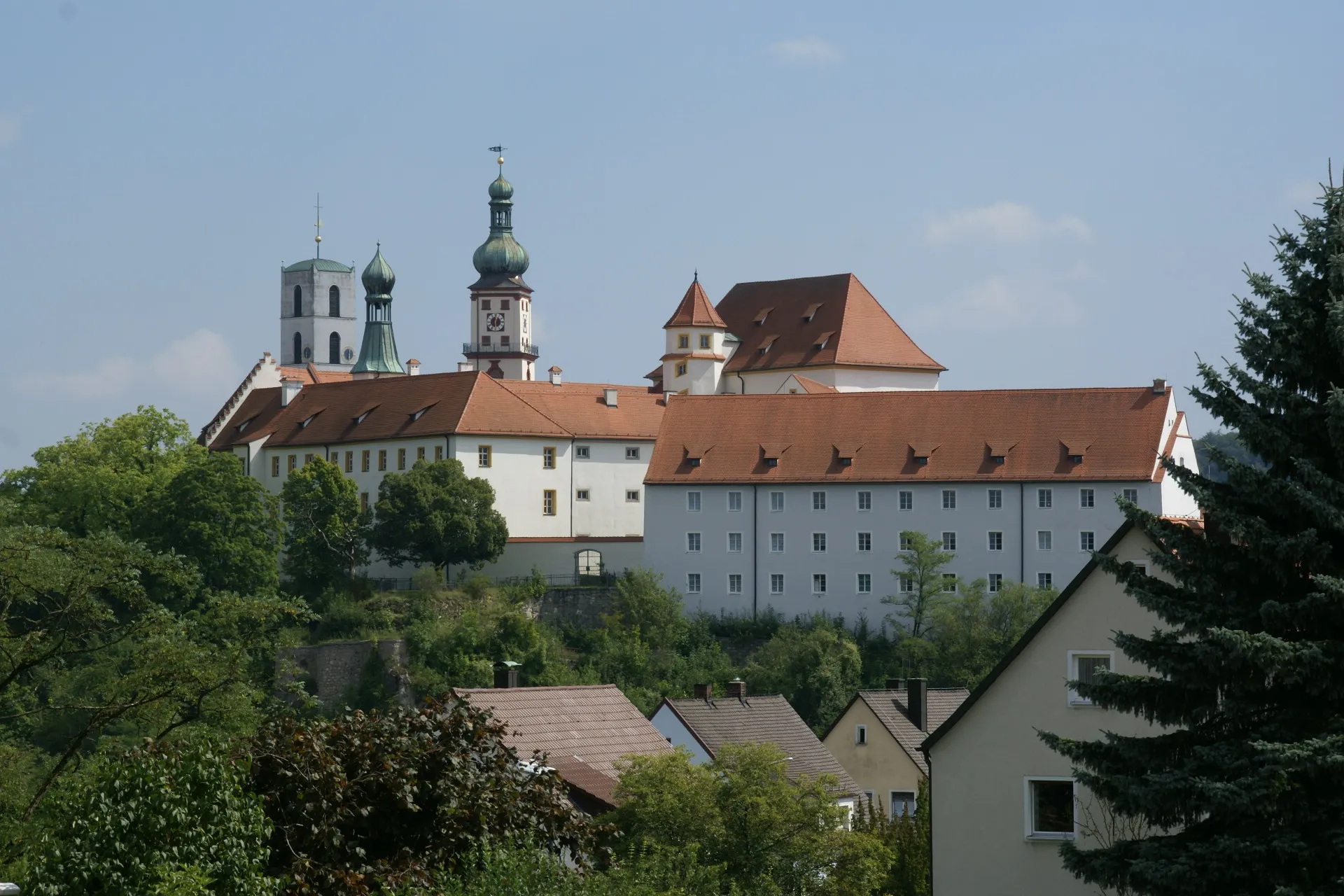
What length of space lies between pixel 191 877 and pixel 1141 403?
191 ft

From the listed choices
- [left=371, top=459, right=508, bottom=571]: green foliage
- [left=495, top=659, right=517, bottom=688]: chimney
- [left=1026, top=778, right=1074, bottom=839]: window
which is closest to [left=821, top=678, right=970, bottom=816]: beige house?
[left=495, top=659, right=517, bottom=688]: chimney

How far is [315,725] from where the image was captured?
1850 cm

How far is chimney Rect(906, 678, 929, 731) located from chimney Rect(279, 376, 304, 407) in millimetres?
47032

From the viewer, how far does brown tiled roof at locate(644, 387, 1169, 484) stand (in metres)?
68.7

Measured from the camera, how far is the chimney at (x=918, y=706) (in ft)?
158

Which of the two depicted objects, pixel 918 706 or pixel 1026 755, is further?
pixel 918 706

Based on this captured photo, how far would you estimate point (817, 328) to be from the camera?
88312mm

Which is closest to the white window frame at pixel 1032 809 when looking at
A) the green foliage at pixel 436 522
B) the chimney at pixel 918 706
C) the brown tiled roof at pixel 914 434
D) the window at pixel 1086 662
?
the window at pixel 1086 662

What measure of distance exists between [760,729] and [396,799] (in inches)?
1050

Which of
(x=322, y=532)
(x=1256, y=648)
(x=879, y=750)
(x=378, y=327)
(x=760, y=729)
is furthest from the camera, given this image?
(x=378, y=327)

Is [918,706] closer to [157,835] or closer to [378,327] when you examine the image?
[157,835]

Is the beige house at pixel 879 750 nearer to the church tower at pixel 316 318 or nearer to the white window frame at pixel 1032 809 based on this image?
the white window frame at pixel 1032 809

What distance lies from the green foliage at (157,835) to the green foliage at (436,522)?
5619 cm

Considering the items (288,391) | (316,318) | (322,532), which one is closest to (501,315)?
(288,391)
